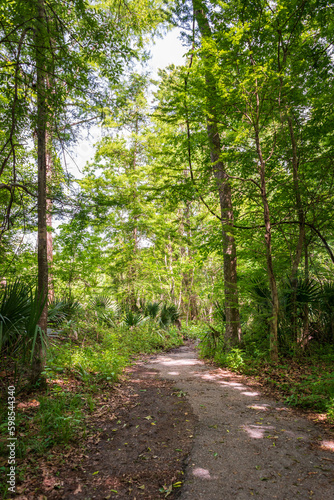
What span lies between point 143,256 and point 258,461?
1053 cm

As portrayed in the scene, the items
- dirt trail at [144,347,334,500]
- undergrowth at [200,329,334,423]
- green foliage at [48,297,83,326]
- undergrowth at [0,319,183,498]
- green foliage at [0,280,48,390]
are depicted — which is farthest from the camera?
green foliage at [48,297,83,326]

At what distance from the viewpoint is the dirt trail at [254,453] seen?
2205mm

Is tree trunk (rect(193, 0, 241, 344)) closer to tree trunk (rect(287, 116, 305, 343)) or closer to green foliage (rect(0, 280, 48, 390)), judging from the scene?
tree trunk (rect(287, 116, 305, 343))

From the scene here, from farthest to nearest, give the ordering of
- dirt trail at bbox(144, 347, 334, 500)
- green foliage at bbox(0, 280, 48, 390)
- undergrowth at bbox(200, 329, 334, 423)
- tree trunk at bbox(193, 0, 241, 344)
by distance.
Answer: tree trunk at bbox(193, 0, 241, 344) < undergrowth at bbox(200, 329, 334, 423) < green foliage at bbox(0, 280, 48, 390) < dirt trail at bbox(144, 347, 334, 500)

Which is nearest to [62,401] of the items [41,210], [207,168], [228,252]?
[41,210]

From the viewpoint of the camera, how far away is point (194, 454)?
108 inches

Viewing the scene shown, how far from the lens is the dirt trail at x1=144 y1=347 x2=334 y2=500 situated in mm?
2205

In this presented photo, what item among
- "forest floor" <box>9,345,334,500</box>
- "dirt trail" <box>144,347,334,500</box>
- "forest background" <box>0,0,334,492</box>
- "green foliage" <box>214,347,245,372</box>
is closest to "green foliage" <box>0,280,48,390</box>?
"forest background" <box>0,0,334,492</box>

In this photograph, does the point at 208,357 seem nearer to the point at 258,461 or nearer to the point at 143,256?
the point at 258,461

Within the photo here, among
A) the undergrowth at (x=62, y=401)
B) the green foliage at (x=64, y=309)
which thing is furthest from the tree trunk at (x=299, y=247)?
the green foliage at (x=64, y=309)

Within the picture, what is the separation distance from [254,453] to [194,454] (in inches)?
25.2

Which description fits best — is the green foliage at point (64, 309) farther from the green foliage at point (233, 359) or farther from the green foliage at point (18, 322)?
the green foliage at point (233, 359)

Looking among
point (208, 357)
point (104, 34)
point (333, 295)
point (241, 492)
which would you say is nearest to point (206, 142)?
point (104, 34)

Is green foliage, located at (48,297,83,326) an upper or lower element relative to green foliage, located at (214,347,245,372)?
upper
